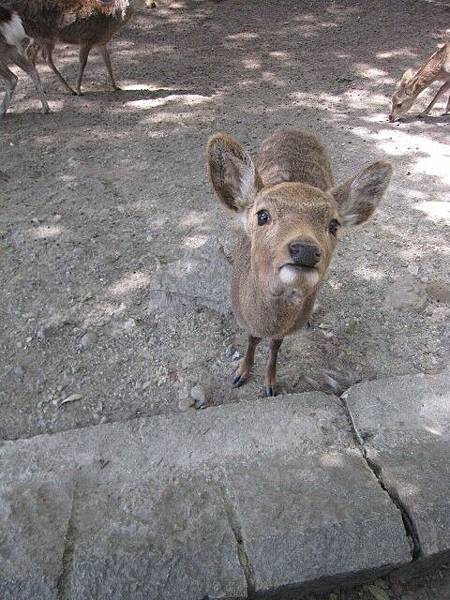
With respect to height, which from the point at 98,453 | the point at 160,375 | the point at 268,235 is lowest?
the point at 160,375

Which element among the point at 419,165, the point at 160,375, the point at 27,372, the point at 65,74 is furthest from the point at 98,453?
the point at 65,74

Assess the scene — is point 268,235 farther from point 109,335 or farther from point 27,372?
point 27,372

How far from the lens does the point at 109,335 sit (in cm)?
339

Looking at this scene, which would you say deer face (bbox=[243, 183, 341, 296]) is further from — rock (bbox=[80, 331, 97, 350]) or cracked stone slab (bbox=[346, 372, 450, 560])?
rock (bbox=[80, 331, 97, 350])

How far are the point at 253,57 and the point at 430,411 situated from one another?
6.30 meters

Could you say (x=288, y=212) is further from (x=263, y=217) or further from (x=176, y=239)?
(x=176, y=239)

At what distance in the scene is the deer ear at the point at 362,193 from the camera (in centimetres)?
258

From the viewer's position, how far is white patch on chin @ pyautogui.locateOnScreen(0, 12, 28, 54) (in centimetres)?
552

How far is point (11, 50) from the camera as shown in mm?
5723

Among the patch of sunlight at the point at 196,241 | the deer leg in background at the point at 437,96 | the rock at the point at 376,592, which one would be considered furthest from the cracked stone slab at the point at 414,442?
the deer leg in background at the point at 437,96

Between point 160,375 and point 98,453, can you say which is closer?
point 98,453

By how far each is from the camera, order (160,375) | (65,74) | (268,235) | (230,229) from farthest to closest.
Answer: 1. (65,74)
2. (230,229)
3. (160,375)
4. (268,235)

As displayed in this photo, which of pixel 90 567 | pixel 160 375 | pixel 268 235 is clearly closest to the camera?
pixel 90 567

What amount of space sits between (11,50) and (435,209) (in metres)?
4.72
